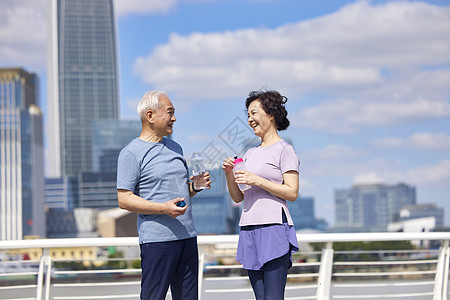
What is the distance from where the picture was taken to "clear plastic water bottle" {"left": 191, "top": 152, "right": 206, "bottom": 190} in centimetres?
295

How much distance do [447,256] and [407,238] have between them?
517 mm

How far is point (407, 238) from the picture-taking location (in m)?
4.16

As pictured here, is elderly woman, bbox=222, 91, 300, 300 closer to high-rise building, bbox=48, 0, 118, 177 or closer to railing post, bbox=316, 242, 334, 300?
railing post, bbox=316, 242, 334, 300

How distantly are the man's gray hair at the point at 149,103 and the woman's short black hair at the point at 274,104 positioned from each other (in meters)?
0.44

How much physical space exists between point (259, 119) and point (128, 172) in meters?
0.67

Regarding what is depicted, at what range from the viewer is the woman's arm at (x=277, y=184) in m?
2.87

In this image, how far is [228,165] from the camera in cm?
296

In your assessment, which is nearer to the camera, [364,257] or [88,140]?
[364,257]

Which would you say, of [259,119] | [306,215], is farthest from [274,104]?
[306,215]

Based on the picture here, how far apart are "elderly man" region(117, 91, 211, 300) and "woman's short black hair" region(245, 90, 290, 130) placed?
0.42 meters

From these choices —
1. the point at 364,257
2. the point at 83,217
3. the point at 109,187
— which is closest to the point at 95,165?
the point at 109,187

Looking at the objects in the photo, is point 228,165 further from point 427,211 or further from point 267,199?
point 427,211

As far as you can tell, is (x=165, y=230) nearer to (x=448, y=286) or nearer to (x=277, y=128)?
(x=277, y=128)

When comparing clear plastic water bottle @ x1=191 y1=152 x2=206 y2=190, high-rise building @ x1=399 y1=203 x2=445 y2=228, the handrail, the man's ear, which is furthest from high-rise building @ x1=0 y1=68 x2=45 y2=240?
the man's ear
